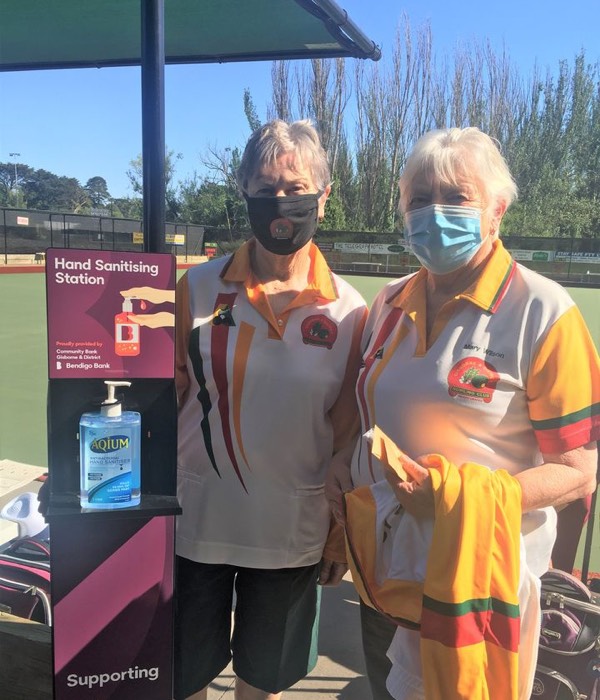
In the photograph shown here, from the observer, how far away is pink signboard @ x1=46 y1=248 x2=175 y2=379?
52.2 inches

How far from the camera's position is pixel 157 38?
164 centimetres

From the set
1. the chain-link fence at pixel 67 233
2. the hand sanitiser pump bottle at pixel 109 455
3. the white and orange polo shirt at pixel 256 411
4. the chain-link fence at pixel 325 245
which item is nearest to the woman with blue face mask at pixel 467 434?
the white and orange polo shirt at pixel 256 411

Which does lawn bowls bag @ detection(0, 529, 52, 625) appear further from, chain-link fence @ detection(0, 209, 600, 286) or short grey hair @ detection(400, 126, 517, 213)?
chain-link fence @ detection(0, 209, 600, 286)

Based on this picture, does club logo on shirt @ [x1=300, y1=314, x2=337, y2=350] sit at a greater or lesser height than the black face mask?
lesser

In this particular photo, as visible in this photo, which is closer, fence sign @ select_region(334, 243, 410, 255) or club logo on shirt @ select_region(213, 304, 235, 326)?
club logo on shirt @ select_region(213, 304, 235, 326)

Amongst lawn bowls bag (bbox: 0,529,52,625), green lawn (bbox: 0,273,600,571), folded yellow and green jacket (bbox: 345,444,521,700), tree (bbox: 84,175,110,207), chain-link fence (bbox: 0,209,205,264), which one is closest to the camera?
folded yellow and green jacket (bbox: 345,444,521,700)

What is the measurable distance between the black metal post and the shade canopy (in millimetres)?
539

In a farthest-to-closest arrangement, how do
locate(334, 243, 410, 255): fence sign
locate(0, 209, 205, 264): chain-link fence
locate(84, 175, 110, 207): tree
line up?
locate(84, 175, 110, 207): tree → locate(334, 243, 410, 255): fence sign → locate(0, 209, 205, 264): chain-link fence

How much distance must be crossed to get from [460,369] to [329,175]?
794 mm

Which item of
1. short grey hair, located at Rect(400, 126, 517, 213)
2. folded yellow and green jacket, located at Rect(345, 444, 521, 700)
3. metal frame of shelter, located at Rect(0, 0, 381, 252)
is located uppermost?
metal frame of shelter, located at Rect(0, 0, 381, 252)

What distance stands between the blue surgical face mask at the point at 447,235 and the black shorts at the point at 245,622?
1.03 meters

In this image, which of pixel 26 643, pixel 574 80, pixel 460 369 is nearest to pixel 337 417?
pixel 460 369

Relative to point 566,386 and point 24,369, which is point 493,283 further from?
point 24,369

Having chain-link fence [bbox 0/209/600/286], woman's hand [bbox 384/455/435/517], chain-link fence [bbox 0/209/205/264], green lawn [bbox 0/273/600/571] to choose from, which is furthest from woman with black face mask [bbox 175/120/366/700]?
chain-link fence [bbox 0/209/205/264]
